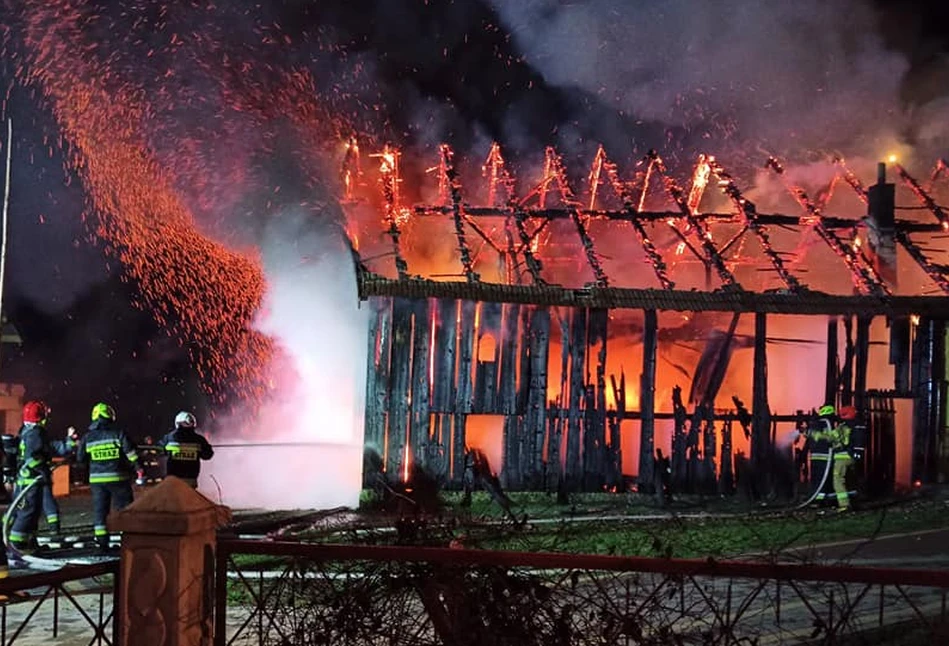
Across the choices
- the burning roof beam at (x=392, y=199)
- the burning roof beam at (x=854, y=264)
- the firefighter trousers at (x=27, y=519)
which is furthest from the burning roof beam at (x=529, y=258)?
the firefighter trousers at (x=27, y=519)

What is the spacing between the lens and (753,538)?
33.4 feet

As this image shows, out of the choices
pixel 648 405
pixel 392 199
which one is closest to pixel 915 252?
pixel 648 405

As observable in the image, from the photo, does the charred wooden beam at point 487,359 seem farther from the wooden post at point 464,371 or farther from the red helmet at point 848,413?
the red helmet at point 848,413

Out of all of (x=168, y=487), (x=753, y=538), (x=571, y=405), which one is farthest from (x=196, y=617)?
(x=571, y=405)

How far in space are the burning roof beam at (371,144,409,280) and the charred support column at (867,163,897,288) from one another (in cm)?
974

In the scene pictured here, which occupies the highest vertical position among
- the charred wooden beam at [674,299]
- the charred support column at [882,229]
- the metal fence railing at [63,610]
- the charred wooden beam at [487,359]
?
the charred support column at [882,229]

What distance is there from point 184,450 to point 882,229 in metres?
14.4

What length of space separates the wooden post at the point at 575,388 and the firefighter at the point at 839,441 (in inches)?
149

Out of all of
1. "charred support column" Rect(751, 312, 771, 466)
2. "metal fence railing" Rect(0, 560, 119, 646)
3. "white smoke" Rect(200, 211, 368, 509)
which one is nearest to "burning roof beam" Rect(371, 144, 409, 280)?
"white smoke" Rect(200, 211, 368, 509)

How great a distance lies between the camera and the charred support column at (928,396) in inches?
579

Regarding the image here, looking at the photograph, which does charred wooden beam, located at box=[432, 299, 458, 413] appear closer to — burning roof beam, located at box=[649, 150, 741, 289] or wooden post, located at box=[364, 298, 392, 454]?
wooden post, located at box=[364, 298, 392, 454]

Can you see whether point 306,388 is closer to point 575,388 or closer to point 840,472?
point 575,388

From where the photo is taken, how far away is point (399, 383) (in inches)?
538

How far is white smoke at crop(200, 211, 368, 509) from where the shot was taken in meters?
14.5
